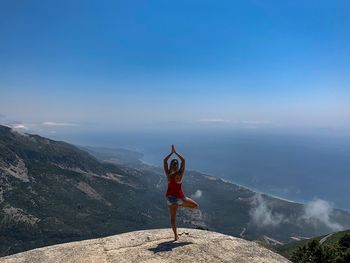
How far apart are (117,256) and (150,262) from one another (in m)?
2.01

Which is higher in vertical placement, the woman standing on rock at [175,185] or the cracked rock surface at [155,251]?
the woman standing on rock at [175,185]

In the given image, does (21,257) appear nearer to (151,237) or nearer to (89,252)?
(89,252)

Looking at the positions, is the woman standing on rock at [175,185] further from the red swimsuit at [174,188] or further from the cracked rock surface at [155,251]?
the cracked rock surface at [155,251]

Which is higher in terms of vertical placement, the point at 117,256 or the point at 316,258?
the point at 117,256

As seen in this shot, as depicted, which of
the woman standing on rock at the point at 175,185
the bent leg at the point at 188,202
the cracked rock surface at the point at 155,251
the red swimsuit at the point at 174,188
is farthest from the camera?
the bent leg at the point at 188,202

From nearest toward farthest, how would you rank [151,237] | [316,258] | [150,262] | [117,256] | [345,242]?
[150,262]
[117,256]
[151,237]
[316,258]
[345,242]

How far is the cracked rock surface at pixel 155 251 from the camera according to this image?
16109mm

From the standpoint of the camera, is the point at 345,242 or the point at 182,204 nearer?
the point at 182,204

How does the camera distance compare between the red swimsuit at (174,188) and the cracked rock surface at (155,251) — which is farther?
the red swimsuit at (174,188)

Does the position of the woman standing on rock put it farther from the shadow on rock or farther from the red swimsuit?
the shadow on rock

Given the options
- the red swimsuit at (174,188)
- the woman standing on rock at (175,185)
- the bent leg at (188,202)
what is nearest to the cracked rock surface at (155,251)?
the bent leg at (188,202)

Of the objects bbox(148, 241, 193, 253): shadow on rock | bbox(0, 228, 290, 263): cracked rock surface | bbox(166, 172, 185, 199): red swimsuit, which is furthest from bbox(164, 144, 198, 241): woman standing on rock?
bbox(0, 228, 290, 263): cracked rock surface

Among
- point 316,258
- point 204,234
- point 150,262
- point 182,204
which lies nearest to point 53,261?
point 150,262

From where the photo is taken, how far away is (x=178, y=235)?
19.4 m
